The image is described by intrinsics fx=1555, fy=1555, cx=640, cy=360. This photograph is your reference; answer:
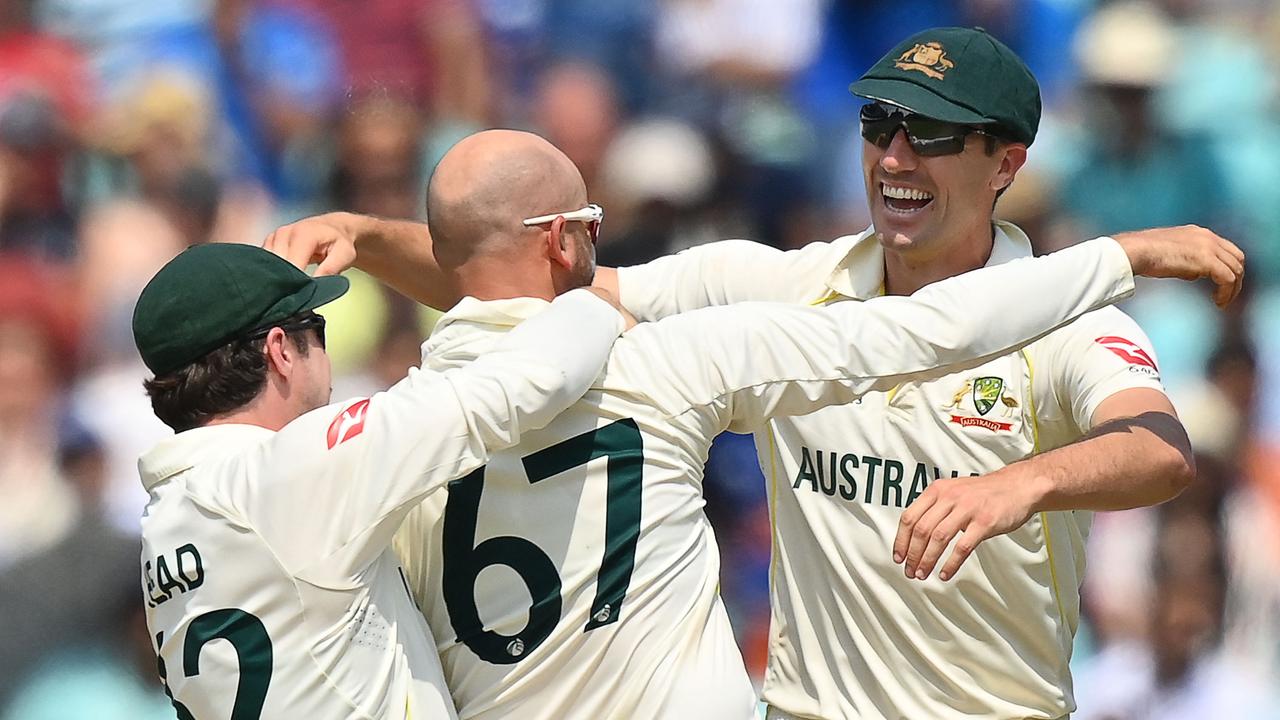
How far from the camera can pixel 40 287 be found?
5.98 meters

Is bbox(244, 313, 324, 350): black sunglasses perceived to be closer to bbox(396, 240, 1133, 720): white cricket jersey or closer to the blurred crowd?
bbox(396, 240, 1133, 720): white cricket jersey

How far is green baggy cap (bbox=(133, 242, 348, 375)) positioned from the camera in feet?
8.87

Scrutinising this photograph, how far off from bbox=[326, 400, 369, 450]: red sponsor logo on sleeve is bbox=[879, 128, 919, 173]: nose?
4.53 ft

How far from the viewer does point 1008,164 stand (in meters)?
3.49

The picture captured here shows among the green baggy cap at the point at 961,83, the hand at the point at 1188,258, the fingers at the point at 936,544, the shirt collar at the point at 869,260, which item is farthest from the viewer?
the shirt collar at the point at 869,260

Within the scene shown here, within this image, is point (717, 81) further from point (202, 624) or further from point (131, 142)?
point (202, 624)

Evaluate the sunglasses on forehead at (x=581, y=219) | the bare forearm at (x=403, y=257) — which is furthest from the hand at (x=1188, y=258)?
the bare forearm at (x=403, y=257)

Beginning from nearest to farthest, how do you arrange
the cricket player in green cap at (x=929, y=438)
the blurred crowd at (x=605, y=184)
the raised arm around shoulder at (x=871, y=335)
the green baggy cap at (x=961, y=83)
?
the raised arm around shoulder at (x=871, y=335) → the cricket player in green cap at (x=929, y=438) → the green baggy cap at (x=961, y=83) → the blurred crowd at (x=605, y=184)

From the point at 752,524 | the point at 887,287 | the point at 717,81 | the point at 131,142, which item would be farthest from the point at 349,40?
the point at 887,287

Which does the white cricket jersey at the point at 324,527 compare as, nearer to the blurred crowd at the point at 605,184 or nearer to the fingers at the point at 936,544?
the fingers at the point at 936,544

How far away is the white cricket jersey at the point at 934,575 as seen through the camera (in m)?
3.17

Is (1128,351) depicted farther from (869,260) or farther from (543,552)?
(543,552)

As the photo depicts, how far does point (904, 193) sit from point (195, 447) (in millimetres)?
1602

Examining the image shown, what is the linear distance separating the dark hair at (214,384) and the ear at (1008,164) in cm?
162
